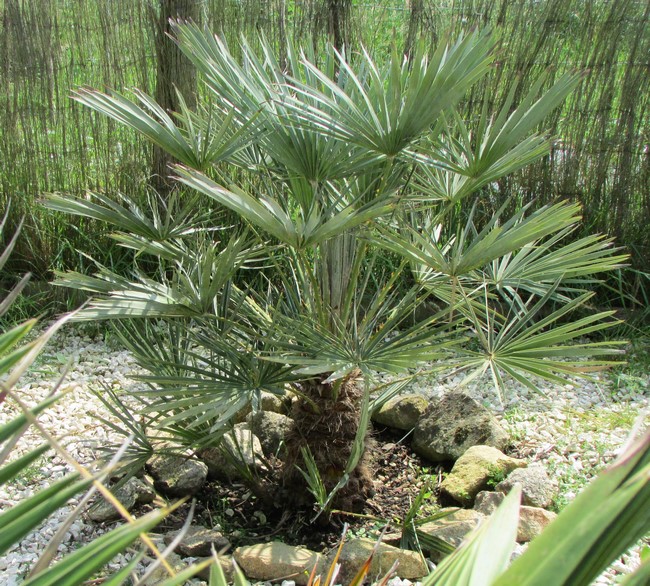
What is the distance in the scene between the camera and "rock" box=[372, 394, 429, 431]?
3021mm

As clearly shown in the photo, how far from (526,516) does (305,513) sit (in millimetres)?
743

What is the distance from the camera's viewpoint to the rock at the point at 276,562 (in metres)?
2.13

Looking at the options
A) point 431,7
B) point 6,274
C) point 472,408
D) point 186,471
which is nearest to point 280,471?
point 186,471

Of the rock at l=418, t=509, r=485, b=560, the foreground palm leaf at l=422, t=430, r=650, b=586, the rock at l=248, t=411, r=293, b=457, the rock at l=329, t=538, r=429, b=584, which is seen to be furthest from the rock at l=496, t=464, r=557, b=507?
the foreground palm leaf at l=422, t=430, r=650, b=586

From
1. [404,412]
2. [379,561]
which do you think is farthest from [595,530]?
[404,412]

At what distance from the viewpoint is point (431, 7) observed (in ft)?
13.3

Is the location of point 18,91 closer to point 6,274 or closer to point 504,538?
point 6,274

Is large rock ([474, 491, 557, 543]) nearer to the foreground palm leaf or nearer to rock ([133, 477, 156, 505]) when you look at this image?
rock ([133, 477, 156, 505])

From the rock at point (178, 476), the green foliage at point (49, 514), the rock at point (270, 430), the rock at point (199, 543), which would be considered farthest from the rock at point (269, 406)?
the green foliage at point (49, 514)

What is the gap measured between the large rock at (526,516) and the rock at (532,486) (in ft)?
0.25

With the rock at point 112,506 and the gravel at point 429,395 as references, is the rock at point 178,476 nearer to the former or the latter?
the rock at point 112,506

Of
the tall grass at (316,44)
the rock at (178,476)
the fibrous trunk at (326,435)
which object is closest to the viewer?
the fibrous trunk at (326,435)

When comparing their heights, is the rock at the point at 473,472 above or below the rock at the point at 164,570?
above

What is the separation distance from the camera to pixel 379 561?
7.01ft
